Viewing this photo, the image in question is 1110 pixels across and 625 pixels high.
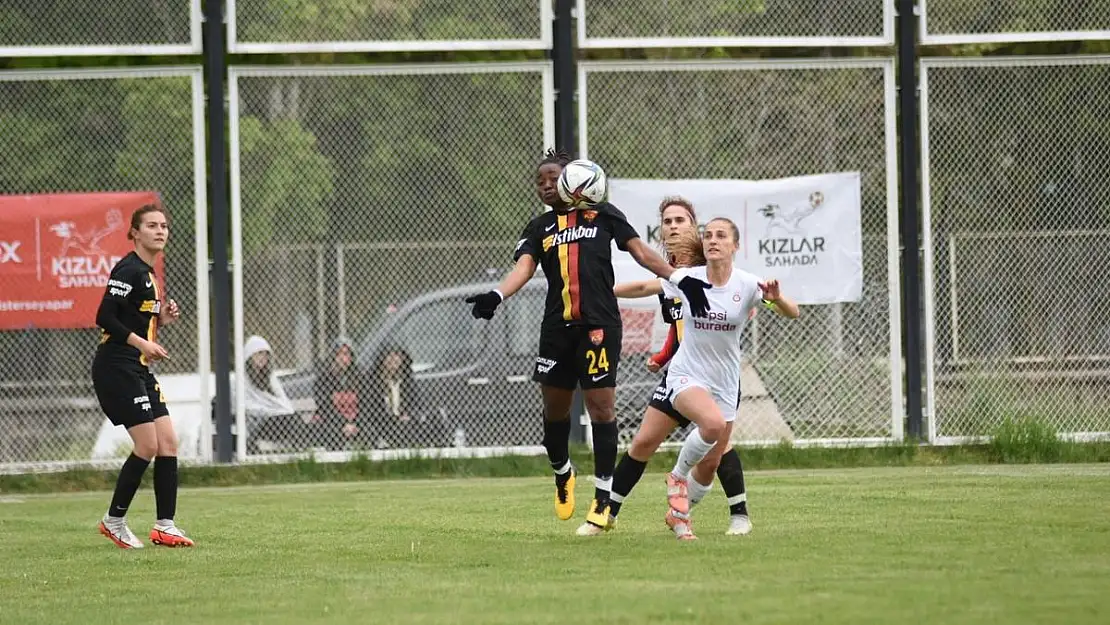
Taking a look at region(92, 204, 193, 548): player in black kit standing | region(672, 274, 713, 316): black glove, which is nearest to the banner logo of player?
region(92, 204, 193, 548): player in black kit standing

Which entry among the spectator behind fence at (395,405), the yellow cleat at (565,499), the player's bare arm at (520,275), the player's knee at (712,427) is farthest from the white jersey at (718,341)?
the spectator behind fence at (395,405)

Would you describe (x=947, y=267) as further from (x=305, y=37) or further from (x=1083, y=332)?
(x=305, y=37)

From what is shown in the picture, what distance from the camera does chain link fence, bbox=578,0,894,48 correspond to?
13.5m

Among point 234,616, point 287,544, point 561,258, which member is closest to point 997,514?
point 561,258

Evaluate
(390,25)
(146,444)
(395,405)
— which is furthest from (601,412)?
(390,25)

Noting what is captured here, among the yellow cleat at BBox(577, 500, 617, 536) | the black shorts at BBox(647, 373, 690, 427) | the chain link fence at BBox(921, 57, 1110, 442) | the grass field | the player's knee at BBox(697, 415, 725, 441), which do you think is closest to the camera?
the grass field

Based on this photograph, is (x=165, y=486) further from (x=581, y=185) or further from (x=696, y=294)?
(x=696, y=294)

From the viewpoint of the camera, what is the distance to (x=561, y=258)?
905 cm

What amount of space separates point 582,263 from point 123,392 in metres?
2.64

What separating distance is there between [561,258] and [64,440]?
238 inches

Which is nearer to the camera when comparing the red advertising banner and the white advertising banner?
the red advertising banner

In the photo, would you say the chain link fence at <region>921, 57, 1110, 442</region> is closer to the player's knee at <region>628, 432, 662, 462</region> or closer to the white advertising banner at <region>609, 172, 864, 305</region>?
the white advertising banner at <region>609, 172, 864, 305</region>

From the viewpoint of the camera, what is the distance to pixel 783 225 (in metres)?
13.5

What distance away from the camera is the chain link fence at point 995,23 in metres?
13.7
